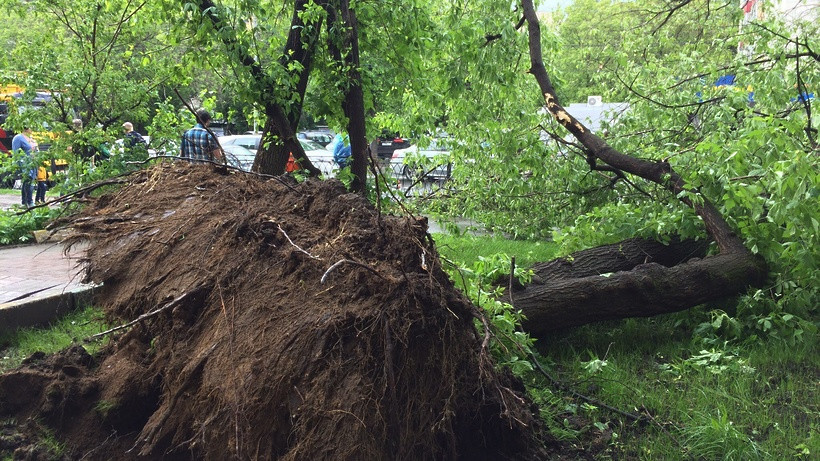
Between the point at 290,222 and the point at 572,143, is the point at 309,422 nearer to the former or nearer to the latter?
the point at 290,222

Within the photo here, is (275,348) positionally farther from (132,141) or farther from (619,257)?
(132,141)

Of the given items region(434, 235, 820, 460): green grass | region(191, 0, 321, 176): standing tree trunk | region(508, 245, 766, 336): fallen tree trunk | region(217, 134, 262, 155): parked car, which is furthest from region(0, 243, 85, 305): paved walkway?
region(217, 134, 262, 155): parked car

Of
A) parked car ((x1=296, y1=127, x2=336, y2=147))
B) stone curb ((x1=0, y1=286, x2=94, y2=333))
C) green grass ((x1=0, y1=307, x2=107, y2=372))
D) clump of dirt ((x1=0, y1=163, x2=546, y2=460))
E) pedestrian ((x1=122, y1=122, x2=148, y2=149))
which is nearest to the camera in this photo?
clump of dirt ((x1=0, y1=163, x2=546, y2=460))

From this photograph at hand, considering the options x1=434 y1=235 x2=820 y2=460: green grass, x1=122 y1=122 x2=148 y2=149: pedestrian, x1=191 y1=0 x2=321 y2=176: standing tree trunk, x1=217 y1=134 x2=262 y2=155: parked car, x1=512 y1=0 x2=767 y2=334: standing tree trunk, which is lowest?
x1=434 y1=235 x2=820 y2=460: green grass

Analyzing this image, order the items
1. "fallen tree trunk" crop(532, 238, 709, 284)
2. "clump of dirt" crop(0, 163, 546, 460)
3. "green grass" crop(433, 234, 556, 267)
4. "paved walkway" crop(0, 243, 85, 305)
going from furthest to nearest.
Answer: "green grass" crop(433, 234, 556, 267) → "paved walkway" crop(0, 243, 85, 305) → "fallen tree trunk" crop(532, 238, 709, 284) → "clump of dirt" crop(0, 163, 546, 460)

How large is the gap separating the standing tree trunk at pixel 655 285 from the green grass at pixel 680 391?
272 mm

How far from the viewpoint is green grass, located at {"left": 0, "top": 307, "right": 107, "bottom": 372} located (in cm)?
506

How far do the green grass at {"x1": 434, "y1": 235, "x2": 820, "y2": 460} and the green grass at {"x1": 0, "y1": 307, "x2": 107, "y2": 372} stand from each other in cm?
317

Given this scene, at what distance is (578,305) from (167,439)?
3.15 meters

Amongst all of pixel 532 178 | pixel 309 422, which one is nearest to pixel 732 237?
pixel 532 178

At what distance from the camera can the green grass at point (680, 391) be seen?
3.63 meters

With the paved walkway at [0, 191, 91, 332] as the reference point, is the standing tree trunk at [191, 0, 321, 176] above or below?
above

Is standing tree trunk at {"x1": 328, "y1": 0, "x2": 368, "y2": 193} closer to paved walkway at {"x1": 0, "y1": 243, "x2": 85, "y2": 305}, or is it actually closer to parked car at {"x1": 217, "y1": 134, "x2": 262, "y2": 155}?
paved walkway at {"x1": 0, "y1": 243, "x2": 85, "y2": 305}

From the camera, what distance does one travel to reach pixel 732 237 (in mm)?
5766
